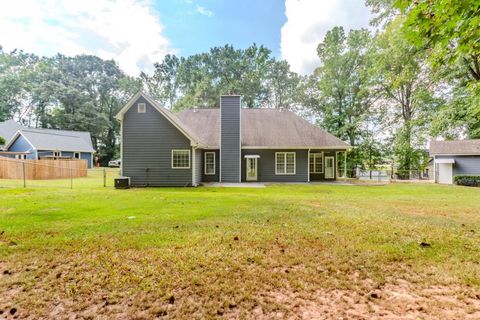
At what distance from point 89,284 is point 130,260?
608 millimetres

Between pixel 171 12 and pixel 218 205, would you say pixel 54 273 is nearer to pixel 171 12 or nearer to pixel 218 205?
pixel 218 205

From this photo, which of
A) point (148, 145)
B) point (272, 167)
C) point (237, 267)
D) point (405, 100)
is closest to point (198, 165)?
point (148, 145)

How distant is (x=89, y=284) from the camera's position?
272 centimetres

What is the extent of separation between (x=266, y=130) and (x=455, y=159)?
1503 centimetres

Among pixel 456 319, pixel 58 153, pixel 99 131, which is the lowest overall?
pixel 456 319

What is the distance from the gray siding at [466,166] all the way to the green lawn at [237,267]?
18.4 metres

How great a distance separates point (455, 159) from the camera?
1898 centimetres

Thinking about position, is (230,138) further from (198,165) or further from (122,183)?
(122,183)

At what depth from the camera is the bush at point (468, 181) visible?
17047 mm

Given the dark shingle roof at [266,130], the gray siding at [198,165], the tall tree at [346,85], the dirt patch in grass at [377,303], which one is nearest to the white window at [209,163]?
the gray siding at [198,165]

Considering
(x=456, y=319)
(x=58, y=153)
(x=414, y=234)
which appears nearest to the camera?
(x=456, y=319)

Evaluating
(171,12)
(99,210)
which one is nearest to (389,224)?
(99,210)

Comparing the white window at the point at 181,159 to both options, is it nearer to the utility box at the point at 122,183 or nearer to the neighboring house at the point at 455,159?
the utility box at the point at 122,183

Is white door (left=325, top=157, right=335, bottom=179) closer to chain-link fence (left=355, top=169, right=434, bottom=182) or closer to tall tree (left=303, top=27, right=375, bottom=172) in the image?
chain-link fence (left=355, top=169, right=434, bottom=182)
